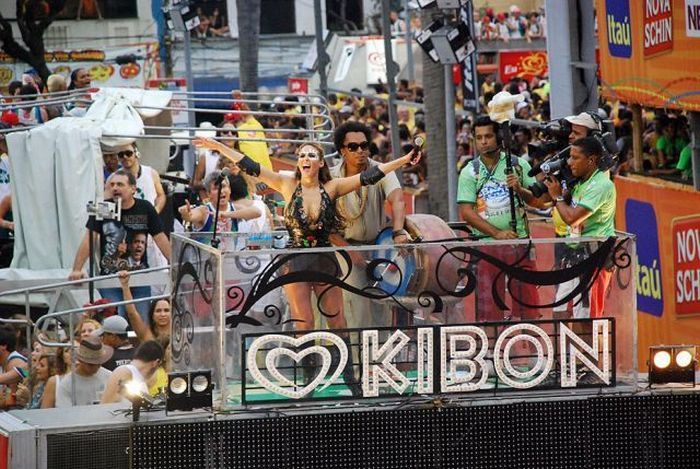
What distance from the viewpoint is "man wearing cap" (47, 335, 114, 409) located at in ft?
36.4

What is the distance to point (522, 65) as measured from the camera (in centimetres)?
4038

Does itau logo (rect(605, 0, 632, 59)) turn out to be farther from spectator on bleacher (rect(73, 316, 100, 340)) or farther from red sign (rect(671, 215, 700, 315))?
spectator on bleacher (rect(73, 316, 100, 340))

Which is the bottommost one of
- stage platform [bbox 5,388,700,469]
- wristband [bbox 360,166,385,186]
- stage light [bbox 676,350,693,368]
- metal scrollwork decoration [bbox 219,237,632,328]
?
stage platform [bbox 5,388,700,469]

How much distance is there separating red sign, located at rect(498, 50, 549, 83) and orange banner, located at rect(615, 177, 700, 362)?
24.6m

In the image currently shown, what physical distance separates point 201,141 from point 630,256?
2766mm

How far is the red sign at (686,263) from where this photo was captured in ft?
45.8

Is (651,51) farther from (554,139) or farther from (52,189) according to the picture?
(554,139)

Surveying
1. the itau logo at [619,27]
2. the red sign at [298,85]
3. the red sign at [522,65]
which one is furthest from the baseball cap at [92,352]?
the red sign at [298,85]

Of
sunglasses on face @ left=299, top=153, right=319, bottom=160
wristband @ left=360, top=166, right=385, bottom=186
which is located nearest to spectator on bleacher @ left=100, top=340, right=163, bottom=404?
sunglasses on face @ left=299, top=153, right=319, bottom=160

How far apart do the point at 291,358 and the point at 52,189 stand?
7.73 m

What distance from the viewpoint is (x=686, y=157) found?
15.2m

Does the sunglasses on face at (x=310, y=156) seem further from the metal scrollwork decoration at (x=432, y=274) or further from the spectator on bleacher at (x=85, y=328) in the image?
the spectator on bleacher at (x=85, y=328)

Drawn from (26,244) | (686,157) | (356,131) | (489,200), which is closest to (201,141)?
(356,131)

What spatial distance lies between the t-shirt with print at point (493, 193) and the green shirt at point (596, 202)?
0.66 meters
